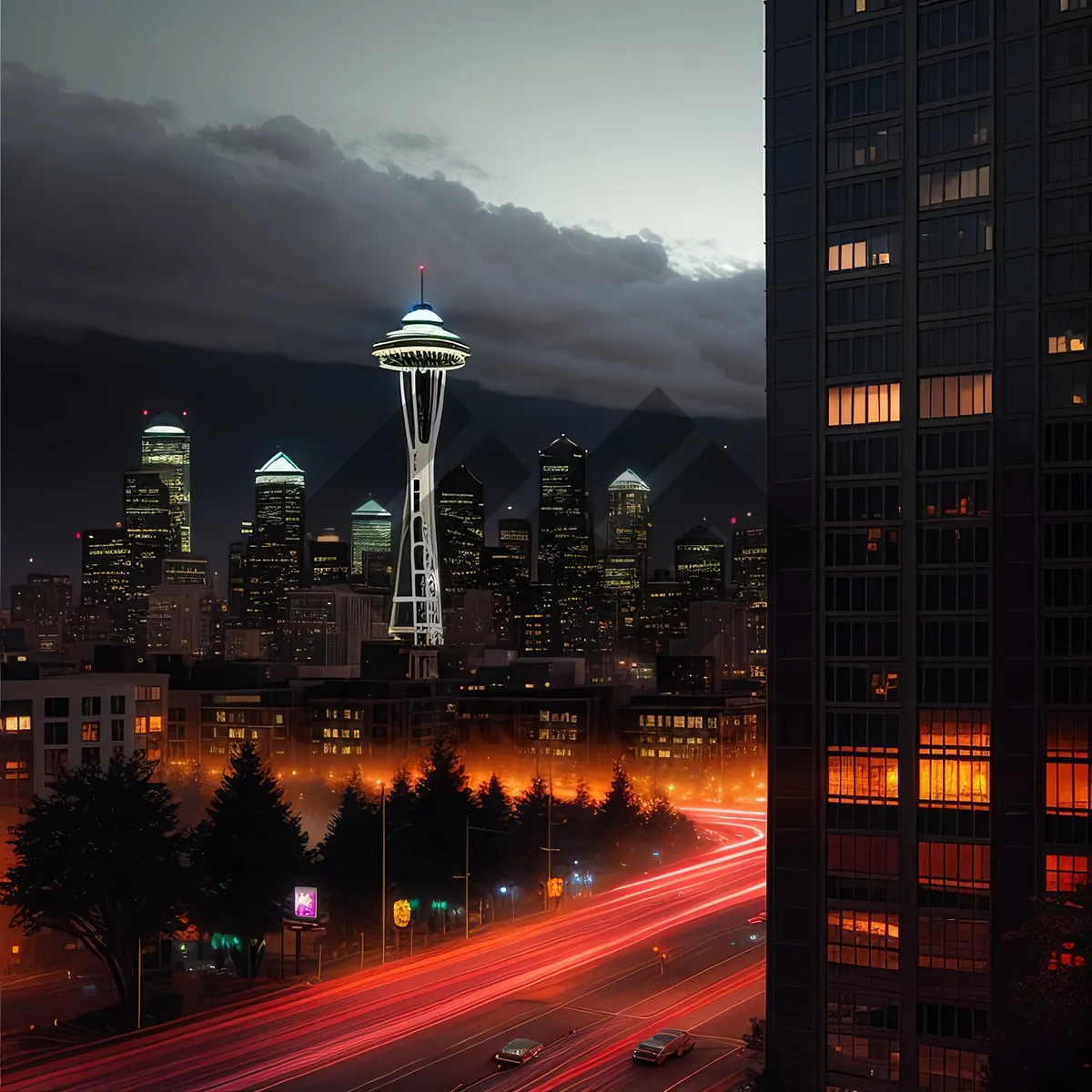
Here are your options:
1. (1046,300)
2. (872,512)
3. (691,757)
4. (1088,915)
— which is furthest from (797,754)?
(691,757)

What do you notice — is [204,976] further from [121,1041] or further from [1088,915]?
[1088,915]

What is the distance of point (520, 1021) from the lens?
62.0m

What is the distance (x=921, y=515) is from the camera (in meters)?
57.2

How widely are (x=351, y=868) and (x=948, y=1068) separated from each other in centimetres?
3593

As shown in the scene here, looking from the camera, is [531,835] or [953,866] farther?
[531,835]

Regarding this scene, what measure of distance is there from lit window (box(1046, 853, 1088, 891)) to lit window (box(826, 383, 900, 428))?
59.2 feet

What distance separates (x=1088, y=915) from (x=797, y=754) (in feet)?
45.6

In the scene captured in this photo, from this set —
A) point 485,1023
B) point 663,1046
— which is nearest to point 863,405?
point 663,1046

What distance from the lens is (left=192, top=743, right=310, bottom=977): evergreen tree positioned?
71562 mm

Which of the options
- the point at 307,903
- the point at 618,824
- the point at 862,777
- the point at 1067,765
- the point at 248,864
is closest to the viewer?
the point at 1067,765

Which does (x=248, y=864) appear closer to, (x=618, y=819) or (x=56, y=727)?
(x=56, y=727)

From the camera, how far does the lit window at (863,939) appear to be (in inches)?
2201

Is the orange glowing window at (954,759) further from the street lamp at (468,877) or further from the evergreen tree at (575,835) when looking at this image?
the evergreen tree at (575,835)

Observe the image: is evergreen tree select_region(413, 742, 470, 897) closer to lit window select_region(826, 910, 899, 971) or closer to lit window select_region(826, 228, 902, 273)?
lit window select_region(826, 910, 899, 971)
